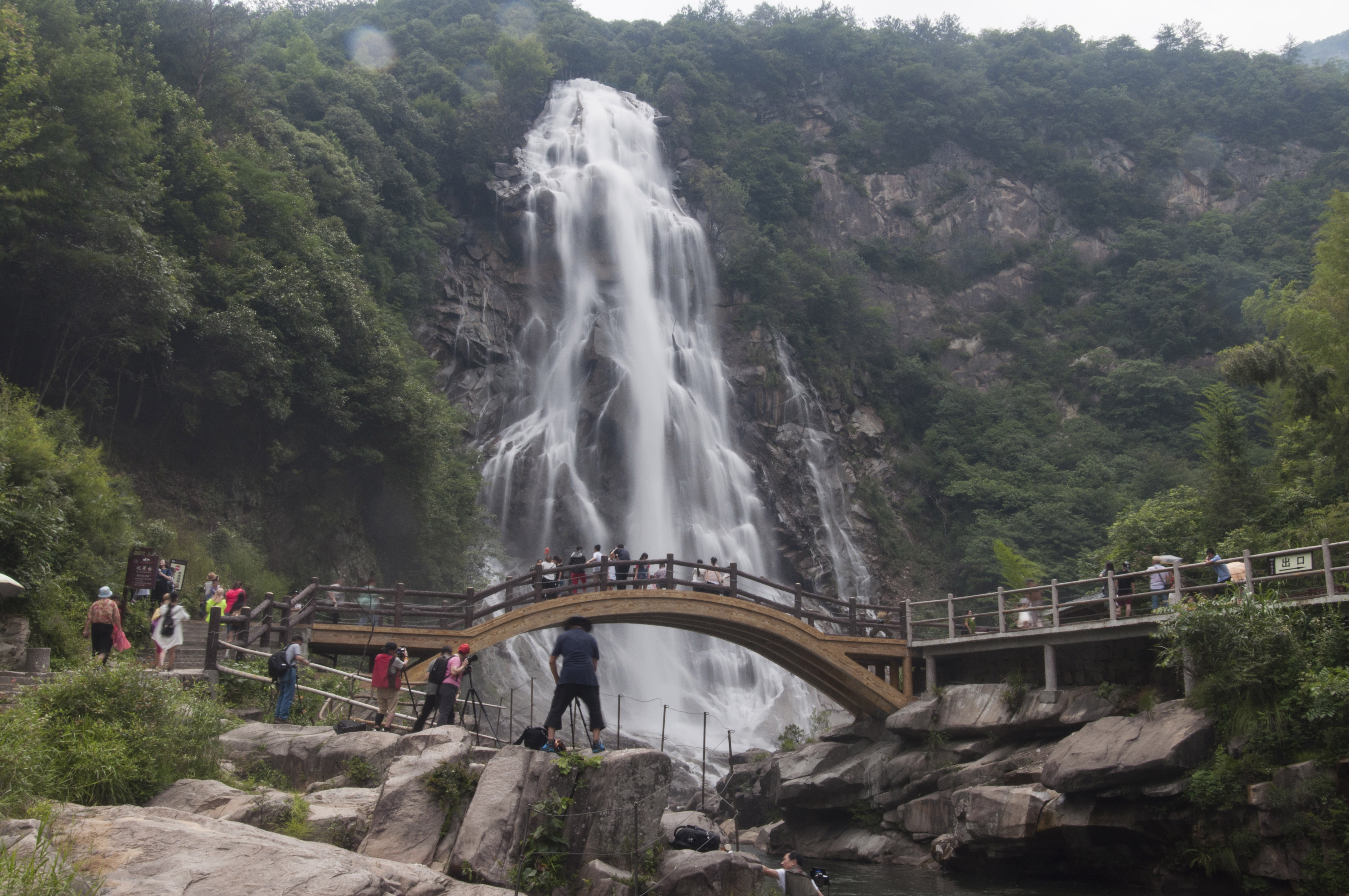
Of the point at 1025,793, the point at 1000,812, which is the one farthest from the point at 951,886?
the point at 1025,793

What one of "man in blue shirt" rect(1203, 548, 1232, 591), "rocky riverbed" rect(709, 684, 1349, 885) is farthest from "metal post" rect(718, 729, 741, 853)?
"man in blue shirt" rect(1203, 548, 1232, 591)

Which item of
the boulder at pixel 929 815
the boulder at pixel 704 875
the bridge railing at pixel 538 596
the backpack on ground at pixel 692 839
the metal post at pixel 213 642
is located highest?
the bridge railing at pixel 538 596

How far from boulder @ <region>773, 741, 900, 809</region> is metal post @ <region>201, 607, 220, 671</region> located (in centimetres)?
1429

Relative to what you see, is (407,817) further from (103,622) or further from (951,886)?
(951,886)

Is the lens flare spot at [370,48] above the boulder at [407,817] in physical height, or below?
above

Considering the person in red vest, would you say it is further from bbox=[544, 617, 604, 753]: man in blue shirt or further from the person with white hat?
bbox=[544, 617, 604, 753]: man in blue shirt

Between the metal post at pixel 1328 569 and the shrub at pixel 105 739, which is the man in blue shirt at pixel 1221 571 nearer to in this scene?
the metal post at pixel 1328 569

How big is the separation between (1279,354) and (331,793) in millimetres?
22377

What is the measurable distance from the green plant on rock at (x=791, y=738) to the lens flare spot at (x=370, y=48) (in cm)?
4288

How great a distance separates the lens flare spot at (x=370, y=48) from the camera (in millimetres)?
56375

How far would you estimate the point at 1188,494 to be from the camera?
3044cm

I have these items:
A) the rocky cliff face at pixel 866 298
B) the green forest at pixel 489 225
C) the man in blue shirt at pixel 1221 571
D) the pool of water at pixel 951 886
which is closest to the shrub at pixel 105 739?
the green forest at pixel 489 225

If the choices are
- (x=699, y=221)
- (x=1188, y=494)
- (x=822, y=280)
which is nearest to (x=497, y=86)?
(x=699, y=221)

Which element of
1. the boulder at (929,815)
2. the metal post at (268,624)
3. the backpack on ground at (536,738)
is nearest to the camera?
the backpack on ground at (536,738)
